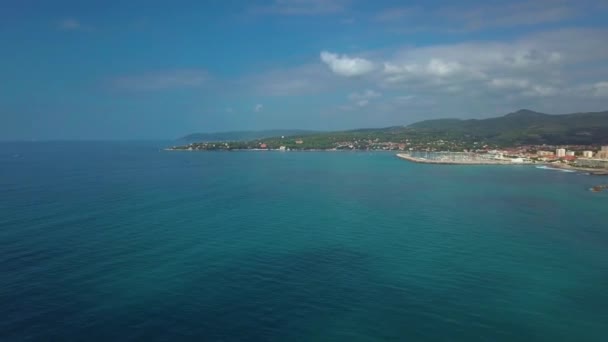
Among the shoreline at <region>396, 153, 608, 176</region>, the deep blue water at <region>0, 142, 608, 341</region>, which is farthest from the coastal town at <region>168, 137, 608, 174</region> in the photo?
the deep blue water at <region>0, 142, 608, 341</region>

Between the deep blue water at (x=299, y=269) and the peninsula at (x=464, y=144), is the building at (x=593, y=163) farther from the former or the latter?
the deep blue water at (x=299, y=269)

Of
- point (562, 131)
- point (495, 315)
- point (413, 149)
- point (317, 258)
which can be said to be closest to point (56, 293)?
point (317, 258)

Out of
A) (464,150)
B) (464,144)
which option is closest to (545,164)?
(464,150)

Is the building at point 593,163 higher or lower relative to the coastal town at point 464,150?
lower

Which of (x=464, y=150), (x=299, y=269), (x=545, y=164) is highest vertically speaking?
(x=464, y=150)

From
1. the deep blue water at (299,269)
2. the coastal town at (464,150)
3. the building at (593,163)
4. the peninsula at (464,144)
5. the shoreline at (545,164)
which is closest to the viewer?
the deep blue water at (299,269)

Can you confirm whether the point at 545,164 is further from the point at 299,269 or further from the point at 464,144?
the point at 299,269

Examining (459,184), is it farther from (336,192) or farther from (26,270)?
(26,270)

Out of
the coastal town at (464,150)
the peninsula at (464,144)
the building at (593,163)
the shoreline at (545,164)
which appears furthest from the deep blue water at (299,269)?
the peninsula at (464,144)
